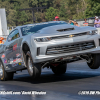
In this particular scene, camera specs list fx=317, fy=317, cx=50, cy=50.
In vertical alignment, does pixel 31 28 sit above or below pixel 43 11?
above

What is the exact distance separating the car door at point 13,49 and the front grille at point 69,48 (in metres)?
1.24

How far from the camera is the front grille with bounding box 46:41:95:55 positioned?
7.95 m

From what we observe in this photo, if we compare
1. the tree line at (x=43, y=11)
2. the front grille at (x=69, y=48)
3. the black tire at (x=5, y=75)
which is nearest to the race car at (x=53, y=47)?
the front grille at (x=69, y=48)

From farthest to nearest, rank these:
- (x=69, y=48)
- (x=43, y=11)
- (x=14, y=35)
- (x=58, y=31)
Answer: (x=43, y=11)
(x=14, y=35)
(x=58, y=31)
(x=69, y=48)

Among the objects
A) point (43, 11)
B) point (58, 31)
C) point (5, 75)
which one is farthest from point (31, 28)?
point (43, 11)

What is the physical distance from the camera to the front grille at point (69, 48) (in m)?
7.95

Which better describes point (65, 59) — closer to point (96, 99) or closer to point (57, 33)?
point (57, 33)

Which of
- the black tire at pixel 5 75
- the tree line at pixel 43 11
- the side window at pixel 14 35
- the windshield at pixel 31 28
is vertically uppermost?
the windshield at pixel 31 28

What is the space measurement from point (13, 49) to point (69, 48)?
192 cm

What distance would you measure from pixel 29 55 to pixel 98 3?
214ft

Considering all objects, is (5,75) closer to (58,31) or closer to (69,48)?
(58,31)

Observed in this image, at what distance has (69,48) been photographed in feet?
26.4

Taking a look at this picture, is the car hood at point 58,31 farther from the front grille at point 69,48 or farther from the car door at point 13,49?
the car door at point 13,49

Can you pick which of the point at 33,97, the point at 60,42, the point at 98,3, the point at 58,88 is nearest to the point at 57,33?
the point at 60,42
